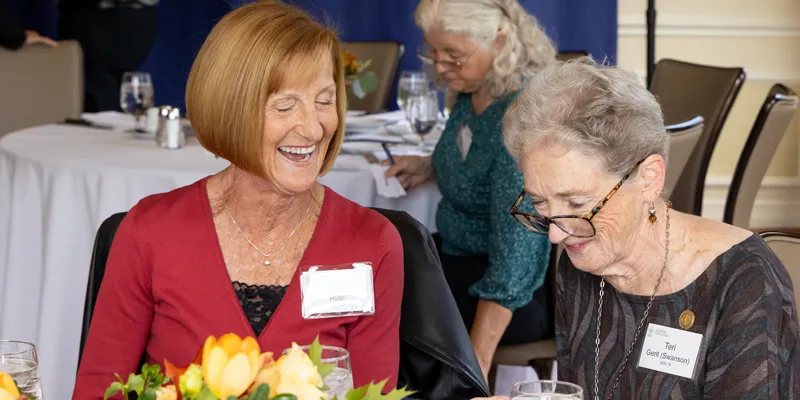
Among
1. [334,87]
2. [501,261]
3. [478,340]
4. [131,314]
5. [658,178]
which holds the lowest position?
[478,340]

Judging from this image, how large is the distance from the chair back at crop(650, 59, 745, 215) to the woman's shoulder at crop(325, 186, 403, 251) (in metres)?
1.80

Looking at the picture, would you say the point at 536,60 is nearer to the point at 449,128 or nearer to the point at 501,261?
the point at 449,128

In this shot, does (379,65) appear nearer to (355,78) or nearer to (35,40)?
(355,78)

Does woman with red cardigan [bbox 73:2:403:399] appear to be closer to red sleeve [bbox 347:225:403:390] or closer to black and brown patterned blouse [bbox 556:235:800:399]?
red sleeve [bbox 347:225:403:390]

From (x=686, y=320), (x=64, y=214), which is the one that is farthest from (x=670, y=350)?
(x=64, y=214)

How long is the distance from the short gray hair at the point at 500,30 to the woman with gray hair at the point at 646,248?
1.16 meters

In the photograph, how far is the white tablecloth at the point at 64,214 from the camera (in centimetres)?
276

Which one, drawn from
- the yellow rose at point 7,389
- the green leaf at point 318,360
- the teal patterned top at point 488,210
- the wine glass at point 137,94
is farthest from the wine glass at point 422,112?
the yellow rose at point 7,389

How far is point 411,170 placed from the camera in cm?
300

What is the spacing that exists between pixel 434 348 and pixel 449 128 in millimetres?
1330

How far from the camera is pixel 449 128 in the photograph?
3020 millimetres

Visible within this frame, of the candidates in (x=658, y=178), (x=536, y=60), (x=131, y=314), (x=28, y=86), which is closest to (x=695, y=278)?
(x=658, y=178)

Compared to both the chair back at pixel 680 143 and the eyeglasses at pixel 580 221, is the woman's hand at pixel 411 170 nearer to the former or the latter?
the chair back at pixel 680 143

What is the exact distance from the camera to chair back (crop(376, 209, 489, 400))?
1762mm
